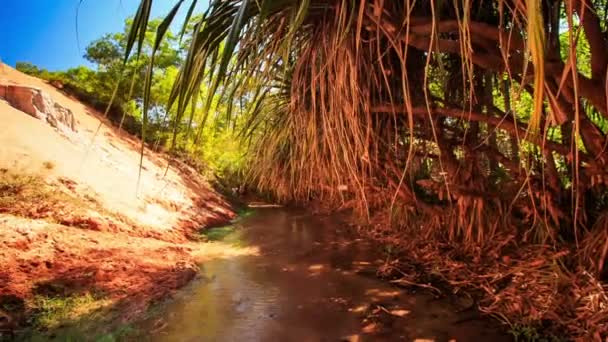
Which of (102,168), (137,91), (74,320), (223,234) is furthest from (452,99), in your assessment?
(137,91)

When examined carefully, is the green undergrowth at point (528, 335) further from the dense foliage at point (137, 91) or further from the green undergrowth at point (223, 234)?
the dense foliage at point (137, 91)

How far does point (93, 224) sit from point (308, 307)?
2536 millimetres

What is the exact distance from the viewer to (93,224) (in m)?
3.13

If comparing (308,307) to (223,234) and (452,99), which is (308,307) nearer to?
(452,99)

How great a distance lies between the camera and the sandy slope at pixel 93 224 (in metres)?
2.20

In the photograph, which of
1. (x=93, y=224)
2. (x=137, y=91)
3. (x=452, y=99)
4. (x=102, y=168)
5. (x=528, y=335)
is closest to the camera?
(x=528, y=335)

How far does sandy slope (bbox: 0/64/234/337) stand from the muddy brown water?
0.39 m

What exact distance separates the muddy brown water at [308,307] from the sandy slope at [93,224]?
388 millimetres

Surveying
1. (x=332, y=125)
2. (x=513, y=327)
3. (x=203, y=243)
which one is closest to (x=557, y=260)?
(x=513, y=327)

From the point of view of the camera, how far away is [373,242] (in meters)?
3.25

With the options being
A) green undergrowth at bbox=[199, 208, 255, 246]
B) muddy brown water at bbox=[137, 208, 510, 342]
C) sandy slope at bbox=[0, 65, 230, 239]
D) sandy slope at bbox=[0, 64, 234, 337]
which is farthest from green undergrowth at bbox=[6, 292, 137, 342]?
green undergrowth at bbox=[199, 208, 255, 246]

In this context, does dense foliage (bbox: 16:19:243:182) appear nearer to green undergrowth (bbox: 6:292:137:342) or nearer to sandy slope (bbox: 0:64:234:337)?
sandy slope (bbox: 0:64:234:337)

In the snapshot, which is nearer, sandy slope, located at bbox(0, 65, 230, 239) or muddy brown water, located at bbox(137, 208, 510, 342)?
muddy brown water, located at bbox(137, 208, 510, 342)

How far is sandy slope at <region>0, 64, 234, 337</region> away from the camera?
220cm
